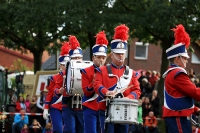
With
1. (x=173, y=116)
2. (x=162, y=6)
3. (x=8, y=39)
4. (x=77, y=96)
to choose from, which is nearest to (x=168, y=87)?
(x=173, y=116)

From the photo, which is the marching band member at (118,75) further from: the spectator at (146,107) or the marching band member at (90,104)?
the spectator at (146,107)

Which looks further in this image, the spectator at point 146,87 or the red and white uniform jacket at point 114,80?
the spectator at point 146,87

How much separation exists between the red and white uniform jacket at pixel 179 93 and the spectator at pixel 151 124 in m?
11.4

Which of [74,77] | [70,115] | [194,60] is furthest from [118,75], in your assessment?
[194,60]

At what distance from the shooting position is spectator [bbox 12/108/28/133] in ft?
73.3

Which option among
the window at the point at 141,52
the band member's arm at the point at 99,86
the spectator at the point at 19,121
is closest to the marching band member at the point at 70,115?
the band member's arm at the point at 99,86

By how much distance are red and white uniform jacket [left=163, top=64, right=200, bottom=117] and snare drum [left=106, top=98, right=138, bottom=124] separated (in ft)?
2.61

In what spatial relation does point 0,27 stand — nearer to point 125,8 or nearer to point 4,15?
point 4,15

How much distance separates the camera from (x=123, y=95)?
11336mm

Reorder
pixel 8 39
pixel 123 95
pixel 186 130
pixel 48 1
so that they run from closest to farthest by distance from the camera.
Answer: pixel 186 130 < pixel 123 95 < pixel 48 1 < pixel 8 39

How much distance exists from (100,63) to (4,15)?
622 inches

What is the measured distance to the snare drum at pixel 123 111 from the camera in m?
10.7

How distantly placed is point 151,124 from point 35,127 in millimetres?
3846

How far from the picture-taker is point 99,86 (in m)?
11.4
